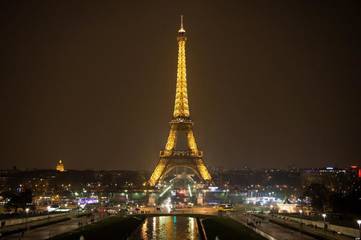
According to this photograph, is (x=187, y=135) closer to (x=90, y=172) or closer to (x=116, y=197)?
(x=116, y=197)

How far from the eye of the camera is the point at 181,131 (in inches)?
3243

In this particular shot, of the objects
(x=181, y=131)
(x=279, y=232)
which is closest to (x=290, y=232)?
(x=279, y=232)

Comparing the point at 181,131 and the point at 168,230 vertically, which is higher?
the point at 181,131

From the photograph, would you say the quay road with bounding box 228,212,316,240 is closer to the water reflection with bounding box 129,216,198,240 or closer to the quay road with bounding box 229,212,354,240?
the quay road with bounding box 229,212,354,240

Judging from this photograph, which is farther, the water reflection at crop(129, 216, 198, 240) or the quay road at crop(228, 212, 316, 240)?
the water reflection at crop(129, 216, 198, 240)

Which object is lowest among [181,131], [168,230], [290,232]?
[290,232]

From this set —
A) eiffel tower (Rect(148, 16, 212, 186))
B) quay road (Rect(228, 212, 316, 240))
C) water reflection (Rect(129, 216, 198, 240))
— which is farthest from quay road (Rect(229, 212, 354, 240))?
eiffel tower (Rect(148, 16, 212, 186))

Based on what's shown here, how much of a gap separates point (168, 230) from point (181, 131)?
41.2 meters

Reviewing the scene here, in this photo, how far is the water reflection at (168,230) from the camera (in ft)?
122

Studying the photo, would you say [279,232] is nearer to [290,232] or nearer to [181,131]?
[290,232]

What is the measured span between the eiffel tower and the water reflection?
1237 inches

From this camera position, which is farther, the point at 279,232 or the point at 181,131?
the point at 181,131

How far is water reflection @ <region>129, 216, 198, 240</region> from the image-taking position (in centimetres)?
3728

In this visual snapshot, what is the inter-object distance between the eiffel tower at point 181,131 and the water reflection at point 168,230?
3143 cm
